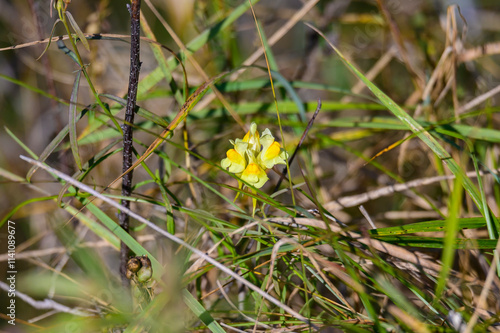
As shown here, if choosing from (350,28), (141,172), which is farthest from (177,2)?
(350,28)

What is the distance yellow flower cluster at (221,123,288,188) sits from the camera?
0.69 metres

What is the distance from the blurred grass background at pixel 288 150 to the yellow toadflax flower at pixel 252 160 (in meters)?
0.05

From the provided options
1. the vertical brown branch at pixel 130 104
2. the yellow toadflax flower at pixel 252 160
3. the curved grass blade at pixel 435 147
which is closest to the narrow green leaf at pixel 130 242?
the vertical brown branch at pixel 130 104

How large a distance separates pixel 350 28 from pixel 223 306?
142 centimetres

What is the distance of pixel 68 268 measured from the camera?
1.08 metres

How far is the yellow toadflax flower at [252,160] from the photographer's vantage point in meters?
0.69

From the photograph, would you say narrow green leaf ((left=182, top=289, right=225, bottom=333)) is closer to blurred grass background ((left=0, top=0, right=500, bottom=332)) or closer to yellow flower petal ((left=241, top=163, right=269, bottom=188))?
blurred grass background ((left=0, top=0, right=500, bottom=332))

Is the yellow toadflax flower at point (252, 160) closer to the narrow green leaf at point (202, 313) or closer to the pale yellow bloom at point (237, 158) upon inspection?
the pale yellow bloom at point (237, 158)

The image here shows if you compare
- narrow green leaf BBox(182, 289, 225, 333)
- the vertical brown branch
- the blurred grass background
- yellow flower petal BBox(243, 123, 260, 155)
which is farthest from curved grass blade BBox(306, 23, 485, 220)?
narrow green leaf BBox(182, 289, 225, 333)

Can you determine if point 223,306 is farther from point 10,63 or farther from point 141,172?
point 10,63

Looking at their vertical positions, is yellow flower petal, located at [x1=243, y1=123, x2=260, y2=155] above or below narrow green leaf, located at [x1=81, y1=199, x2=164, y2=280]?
above

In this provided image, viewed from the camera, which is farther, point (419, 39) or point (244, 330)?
point (419, 39)

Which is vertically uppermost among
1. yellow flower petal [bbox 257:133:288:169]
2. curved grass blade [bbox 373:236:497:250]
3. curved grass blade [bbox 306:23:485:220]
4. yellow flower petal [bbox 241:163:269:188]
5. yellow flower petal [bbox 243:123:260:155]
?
yellow flower petal [bbox 243:123:260:155]

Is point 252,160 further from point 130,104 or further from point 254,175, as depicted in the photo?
point 130,104
